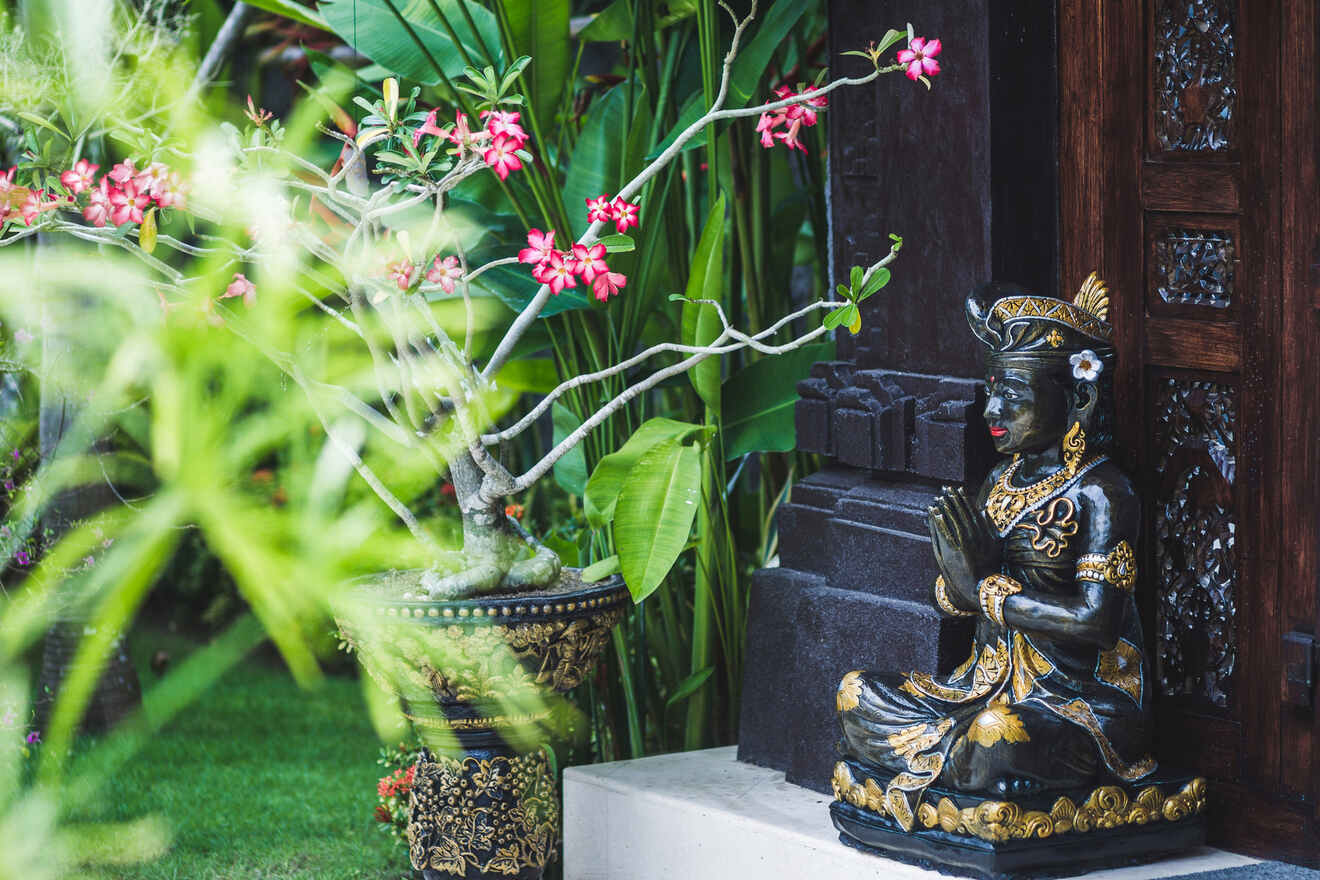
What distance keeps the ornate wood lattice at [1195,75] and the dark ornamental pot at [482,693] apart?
143cm

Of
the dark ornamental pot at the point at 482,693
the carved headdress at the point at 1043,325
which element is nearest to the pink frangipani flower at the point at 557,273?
the dark ornamental pot at the point at 482,693

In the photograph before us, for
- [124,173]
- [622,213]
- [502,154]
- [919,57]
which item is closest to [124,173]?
[124,173]

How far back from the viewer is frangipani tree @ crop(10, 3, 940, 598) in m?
3.14

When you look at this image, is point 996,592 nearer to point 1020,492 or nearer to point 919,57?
point 1020,492

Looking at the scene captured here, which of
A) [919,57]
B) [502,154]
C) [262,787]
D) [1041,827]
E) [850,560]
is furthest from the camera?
[262,787]

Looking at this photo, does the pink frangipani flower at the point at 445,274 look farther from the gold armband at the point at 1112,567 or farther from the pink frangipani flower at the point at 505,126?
the gold armband at the point at 1112,567

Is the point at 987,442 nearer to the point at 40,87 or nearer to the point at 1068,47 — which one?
the point at 1068,47

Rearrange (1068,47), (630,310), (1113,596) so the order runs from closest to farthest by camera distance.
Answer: (1113,596) < (1068,47) < (630,310)

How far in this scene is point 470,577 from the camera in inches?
135

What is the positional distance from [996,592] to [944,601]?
18 cm

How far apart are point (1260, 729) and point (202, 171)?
2229mm

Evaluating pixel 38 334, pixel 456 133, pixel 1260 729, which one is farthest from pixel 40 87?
pixel 1260 729

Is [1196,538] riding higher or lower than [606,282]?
lower

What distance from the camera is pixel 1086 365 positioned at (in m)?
2.89
